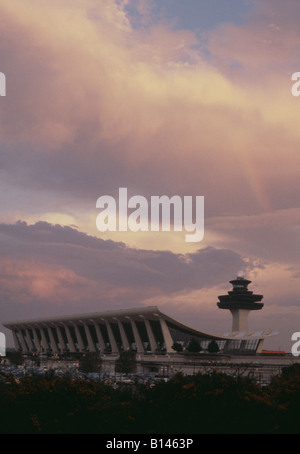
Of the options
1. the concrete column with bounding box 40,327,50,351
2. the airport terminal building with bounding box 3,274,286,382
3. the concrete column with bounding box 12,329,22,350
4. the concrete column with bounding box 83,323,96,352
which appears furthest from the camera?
the concrete column with bounding box 12,329,22,350

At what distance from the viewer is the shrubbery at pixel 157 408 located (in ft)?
70.3

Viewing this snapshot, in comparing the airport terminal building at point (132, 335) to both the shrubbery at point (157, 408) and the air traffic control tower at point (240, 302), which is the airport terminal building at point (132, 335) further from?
the shrubbery at point (157, 408)

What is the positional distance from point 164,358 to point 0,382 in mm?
68738

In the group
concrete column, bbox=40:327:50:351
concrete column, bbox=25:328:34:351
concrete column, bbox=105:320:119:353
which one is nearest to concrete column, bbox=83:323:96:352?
concrete column, bbox=105:320:119:353

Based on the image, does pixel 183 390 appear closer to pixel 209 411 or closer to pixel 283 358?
pixel 209 411

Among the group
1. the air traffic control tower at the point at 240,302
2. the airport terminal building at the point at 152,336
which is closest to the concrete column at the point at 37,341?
the airport terminal building at the point at 152,336

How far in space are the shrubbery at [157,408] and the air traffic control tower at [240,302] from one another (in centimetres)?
11473

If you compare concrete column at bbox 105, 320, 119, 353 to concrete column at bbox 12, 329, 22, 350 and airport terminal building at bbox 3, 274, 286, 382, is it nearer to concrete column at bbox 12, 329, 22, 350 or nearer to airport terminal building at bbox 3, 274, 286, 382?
airport terminal building at bbox 3, 274, 286, 382

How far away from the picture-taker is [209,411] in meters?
21.5

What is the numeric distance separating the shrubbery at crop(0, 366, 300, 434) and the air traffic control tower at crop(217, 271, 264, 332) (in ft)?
376

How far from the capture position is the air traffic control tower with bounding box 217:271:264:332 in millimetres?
137500

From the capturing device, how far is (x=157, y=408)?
886 inches

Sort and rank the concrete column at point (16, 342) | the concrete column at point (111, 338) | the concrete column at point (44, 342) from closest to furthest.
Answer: the concrete column at point (111, 338) < the concrete column at point (44, 342) < the concrete column at point (16, 342)
